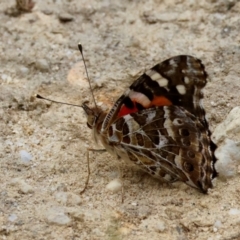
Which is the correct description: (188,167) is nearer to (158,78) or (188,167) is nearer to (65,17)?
(158,78)

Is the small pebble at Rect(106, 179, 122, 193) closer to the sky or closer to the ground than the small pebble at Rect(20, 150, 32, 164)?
closer to the sky

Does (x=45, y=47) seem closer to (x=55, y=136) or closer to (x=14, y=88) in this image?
(x=14, y=88)

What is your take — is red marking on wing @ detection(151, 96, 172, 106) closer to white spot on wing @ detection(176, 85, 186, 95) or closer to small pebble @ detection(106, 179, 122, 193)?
white spot on wing @ detection(176, 85, 186, 95)

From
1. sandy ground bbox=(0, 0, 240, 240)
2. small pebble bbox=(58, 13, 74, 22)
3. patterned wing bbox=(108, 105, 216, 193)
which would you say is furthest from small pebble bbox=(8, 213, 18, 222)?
small pebble bbox=(58, 13, 74, 22)

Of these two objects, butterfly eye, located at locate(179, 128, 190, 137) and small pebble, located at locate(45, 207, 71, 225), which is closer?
small pebble, located at locate(45, 207, 71, 225)

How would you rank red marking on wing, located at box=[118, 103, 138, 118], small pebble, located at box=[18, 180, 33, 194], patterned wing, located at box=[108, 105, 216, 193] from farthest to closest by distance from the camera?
1. red marking on wing, located at box=[118, 103, 138, 118]
2. patterned wing, located at box=[108, 105, 216, 193]
3. small pebble, located at box=[18, 180, 33, 194]

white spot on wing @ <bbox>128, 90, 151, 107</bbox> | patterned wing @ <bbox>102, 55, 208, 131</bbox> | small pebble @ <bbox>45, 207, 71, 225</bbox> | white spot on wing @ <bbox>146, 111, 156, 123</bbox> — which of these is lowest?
small pebble @ <bbox>45, 207, 71, 225</bbox>
